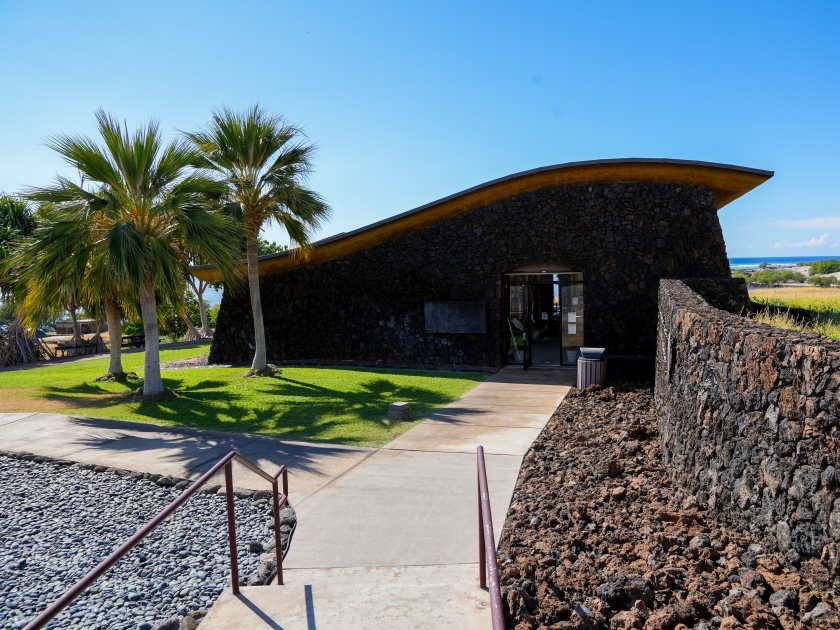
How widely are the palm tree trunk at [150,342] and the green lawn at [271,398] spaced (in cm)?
48

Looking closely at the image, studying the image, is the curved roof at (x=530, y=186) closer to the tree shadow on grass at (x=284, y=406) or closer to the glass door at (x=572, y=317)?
the glass door at (x=572, y=317)

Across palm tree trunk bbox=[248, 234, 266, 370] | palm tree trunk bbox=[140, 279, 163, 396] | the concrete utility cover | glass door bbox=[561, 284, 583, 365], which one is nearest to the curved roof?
palm tree trunk bbox=[248, 234, 266, 370]

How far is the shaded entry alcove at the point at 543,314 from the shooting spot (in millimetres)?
16203

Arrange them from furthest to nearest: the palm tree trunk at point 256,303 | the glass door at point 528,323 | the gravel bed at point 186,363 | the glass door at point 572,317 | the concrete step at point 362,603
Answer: the gravel bed at point 186,363
the glass door at point 528,323
the glass door at point 572,317
the palm tree trunk at point 256,303
the concrete step at point 362,603

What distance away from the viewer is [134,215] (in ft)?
40.5

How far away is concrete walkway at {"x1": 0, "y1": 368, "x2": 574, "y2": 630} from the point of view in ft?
13.1

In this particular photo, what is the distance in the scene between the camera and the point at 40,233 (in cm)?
1189

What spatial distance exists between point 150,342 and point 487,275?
8.63 meters

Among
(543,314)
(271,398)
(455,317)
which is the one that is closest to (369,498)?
(271,398)

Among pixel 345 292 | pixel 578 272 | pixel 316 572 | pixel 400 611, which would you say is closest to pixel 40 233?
pixel 345 292

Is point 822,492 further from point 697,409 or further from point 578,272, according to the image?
point 578,272

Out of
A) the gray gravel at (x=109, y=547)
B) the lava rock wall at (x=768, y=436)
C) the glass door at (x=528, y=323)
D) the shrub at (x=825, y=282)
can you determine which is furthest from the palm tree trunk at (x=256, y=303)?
the shrub at (x=825, y=282)

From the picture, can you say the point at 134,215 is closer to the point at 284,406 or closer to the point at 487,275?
the point at 284,406

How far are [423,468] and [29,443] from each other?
641cm
